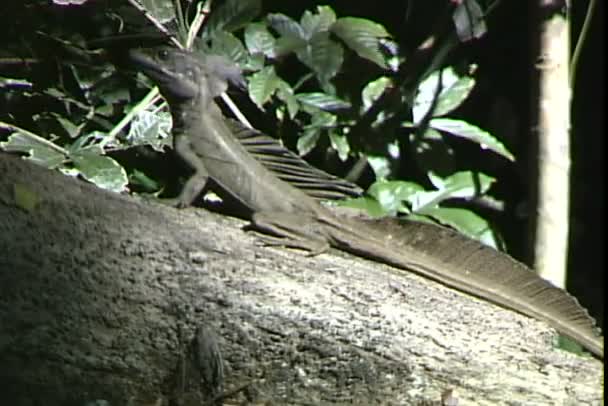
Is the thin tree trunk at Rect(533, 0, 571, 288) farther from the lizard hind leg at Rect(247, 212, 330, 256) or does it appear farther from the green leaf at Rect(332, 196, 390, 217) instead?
the lizard hind leg at Rect(247, 212, 330, 256)

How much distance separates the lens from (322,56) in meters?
3.53

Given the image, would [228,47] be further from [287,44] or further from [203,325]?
[203,325]

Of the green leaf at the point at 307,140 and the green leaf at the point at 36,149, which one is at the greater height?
the green leaf at the point at 307,140

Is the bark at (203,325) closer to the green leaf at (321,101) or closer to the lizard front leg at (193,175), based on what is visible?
the lizard front leg at (193,175)

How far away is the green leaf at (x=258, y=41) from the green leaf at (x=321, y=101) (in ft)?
0.55

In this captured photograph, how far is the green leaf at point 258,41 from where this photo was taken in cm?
357

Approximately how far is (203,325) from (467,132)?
1694mm

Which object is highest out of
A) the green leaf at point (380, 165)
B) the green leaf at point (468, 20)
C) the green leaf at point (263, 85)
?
the green leaf at point (468, 20)

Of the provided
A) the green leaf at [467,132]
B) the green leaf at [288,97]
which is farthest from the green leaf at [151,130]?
the green leaf at [467,132]

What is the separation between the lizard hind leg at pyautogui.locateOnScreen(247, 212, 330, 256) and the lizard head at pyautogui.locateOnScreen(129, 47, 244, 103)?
41 centimetres

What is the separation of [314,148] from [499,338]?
1.32 meters

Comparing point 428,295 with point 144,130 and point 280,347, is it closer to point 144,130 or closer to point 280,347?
point 280,347

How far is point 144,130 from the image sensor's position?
3354 millimetres

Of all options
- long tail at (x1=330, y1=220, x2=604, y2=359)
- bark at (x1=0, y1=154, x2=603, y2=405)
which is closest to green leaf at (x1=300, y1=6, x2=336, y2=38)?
→ long tail at (x1=330, y1=220, x2=604, y2=359)
